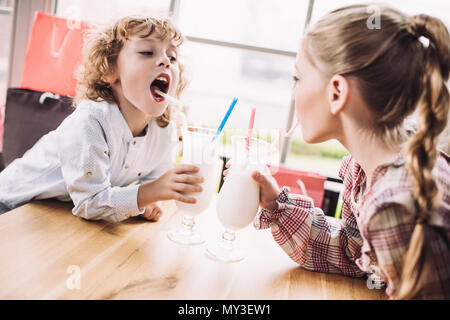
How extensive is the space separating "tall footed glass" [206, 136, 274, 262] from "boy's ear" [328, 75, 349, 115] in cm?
17

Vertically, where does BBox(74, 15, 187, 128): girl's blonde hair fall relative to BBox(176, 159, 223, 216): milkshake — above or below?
above

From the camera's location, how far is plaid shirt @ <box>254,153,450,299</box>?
2.27ft

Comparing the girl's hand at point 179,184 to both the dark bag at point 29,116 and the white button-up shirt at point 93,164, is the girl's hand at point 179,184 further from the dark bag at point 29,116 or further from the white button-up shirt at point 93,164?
the dark bag at point 29,116

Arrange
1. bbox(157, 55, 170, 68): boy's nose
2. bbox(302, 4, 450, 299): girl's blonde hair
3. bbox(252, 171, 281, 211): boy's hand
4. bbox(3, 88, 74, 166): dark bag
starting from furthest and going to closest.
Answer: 1. bbox(3, 88, 74, 166): dark bag
2. bbox(157, 55, 170, 68): boy's nose
3. bbox(252, 171, 281, 211): boy's hand
4. bbox(302, 4, 450, 299): girl's blonde hair

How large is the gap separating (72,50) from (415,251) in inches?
72.0

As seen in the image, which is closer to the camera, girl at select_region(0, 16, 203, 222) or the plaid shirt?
the plaid shirt

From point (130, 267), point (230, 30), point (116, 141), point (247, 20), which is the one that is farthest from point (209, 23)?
point (130, 267)

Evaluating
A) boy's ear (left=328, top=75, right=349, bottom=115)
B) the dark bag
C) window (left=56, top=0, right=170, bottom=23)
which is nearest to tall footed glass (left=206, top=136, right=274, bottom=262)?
boy's ear (left=328, top=75, right=349, bottom=115)

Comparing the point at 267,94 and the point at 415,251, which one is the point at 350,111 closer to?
the point at 415,251

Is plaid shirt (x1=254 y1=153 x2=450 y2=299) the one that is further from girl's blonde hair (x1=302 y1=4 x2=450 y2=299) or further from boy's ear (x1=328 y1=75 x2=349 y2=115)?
boy's ear (x1=328 y1=75 x2=349 y2=115)

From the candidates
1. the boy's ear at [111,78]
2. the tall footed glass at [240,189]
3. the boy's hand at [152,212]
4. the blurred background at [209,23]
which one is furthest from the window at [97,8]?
the tall footed glass at [240,189]

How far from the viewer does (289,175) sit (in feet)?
6.59

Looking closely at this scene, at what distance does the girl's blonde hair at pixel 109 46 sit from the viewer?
1238mm
